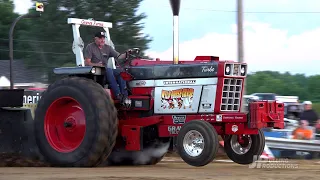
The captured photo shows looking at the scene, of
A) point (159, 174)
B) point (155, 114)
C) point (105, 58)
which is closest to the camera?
point (159, 174)

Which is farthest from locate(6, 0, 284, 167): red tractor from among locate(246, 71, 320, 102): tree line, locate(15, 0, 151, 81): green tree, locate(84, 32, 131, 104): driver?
locate(246, 71, 320, 102): tree line

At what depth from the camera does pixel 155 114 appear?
10.1m

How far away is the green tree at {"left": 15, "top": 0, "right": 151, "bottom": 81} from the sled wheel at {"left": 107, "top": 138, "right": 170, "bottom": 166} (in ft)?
77.1

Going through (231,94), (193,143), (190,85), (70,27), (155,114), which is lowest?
(193,143)

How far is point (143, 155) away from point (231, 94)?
2102 millimetres

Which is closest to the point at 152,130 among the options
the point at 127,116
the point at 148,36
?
the point at 127,116

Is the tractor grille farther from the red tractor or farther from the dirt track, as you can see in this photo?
the dirt track

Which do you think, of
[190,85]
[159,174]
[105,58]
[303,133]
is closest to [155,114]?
[190,85]

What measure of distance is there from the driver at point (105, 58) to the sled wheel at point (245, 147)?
180cm

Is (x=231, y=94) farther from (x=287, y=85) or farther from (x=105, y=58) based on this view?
(x=287, y=85)

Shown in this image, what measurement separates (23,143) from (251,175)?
13.6 ft

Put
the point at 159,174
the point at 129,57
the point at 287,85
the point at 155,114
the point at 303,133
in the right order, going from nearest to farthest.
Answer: the point at 159,174 < the point at 155,114 < the point at 129,57 < the point at 303,133 < the point at 287,85

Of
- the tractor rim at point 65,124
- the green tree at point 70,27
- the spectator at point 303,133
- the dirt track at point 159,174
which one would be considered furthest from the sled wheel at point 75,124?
the green tree at point 70,27

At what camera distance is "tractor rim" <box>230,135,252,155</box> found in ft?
33.1
